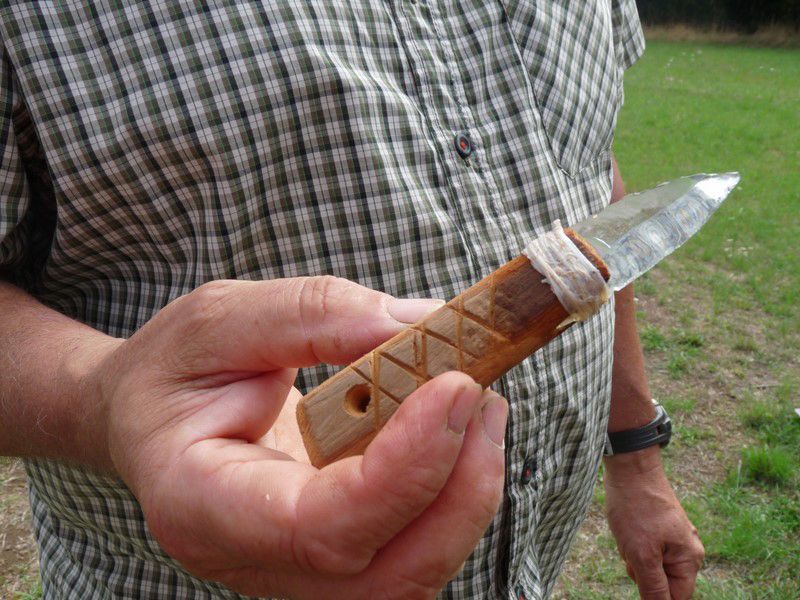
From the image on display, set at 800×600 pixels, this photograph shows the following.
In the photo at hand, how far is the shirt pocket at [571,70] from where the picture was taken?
1544mm

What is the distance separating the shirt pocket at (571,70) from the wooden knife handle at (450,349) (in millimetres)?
736

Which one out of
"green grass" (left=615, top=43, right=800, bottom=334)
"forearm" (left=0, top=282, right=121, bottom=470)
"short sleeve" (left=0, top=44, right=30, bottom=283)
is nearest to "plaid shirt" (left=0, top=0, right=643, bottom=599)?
"short sleeve" (left=0, top=44, right=30, bottom=283)

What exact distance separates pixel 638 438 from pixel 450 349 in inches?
54.2

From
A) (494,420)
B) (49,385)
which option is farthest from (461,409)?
(49,385)

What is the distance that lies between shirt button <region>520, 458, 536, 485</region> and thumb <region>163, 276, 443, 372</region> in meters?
0.67

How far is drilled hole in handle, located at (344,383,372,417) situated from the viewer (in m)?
0.94

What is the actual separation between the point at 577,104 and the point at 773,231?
20.7 feet

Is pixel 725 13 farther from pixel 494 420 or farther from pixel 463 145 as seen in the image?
pixel 494 420

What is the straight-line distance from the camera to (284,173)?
4.17 feet

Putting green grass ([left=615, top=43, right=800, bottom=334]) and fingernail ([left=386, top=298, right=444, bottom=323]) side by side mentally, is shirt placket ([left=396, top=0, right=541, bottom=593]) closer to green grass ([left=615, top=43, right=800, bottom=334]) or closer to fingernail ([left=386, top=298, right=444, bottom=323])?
fingernail ([left=386, top=298, right=444, bottom=323])

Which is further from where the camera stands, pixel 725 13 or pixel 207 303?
pixel 725 13

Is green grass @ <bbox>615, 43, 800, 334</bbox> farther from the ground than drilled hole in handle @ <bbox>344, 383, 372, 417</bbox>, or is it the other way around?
drilled hole in handle @ <bbox>344, 383, 372, 417</bbox>

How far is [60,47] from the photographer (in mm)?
1145

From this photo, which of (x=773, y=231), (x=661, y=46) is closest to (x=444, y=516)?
(x=773, y=231)
